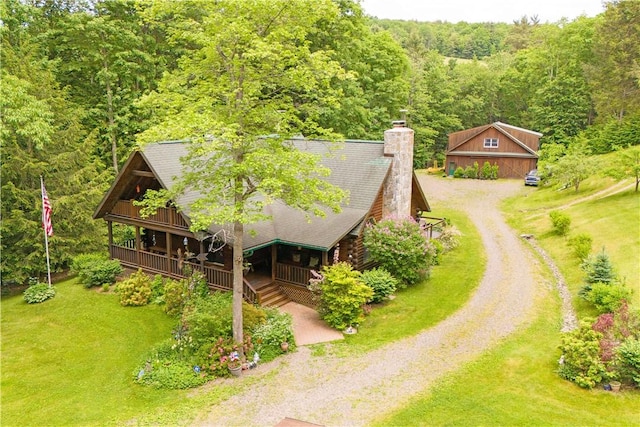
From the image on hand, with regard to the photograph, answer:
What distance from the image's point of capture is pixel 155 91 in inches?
925

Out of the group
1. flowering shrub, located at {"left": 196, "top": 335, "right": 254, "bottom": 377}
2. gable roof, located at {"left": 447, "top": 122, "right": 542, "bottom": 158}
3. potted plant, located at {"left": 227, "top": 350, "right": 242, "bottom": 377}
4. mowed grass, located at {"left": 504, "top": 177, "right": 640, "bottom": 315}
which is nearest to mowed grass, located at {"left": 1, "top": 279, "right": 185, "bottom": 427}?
flowering shrub, located at {"left": 196, "top": 335, "right": 254, "bottom": 377}

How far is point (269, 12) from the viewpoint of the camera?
42.0 feet

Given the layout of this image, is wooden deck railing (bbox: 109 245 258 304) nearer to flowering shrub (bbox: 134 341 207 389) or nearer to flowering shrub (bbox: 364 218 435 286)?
flowering shrub (bbox: 134 341 207 389)

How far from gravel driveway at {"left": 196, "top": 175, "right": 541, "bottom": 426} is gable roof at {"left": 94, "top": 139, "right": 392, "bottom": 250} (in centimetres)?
489

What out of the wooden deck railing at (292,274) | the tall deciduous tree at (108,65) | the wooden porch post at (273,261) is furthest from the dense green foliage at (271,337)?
the tall deciduous tree at (108,65)

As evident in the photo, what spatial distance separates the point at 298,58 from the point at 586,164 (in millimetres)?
27176

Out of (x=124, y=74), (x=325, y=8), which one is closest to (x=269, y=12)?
(x=325, y=8)

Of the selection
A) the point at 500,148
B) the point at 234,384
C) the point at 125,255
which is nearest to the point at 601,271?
the point at 234,384

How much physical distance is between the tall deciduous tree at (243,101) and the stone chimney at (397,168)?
26.8 ft

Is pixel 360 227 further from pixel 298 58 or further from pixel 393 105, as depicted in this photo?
pixel 393 105

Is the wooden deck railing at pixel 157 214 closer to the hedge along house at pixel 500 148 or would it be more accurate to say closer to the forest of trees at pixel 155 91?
the forest of trees at pixel 155 91

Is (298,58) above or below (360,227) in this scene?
above

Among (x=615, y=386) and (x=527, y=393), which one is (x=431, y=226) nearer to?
(x=527, y=393)

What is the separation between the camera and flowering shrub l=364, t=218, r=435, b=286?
19.9 m
